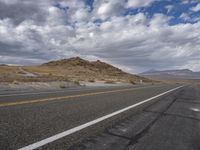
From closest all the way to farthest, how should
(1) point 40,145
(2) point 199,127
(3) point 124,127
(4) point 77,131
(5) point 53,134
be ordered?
(1) point 40,145 < (5) point 53,134 < (4) point 77,131 < (3) point 124,127 < (2) point 199,127

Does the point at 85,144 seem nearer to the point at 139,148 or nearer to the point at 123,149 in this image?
the point at 123,149

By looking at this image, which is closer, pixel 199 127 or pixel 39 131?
pixel 39 131

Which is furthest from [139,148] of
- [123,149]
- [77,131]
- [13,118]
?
[13,118]

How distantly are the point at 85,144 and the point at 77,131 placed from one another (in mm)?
907

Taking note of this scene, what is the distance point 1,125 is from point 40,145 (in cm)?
169

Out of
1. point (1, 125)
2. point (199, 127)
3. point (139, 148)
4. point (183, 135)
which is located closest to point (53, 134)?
point (1, 125)

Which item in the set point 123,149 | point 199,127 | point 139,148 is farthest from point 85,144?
point 199,127

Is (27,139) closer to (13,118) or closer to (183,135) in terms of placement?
(13,118)

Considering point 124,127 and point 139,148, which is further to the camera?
point 124,127

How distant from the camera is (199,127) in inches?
245

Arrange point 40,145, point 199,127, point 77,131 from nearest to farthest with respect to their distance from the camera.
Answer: point 40,145 < point 77,131 < point 199,127

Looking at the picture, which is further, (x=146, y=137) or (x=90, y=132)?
(x=90, y=132)

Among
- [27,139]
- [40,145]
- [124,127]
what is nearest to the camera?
[40,145]

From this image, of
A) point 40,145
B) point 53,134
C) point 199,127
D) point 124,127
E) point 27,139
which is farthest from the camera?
point 199,127
